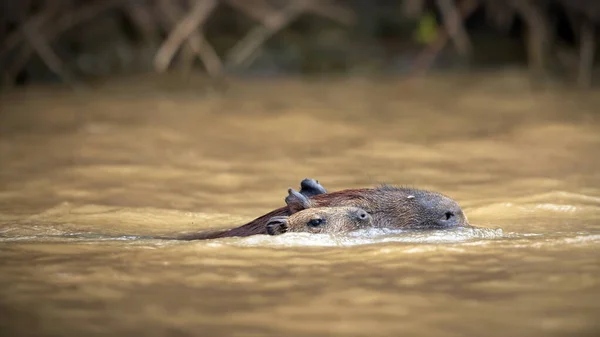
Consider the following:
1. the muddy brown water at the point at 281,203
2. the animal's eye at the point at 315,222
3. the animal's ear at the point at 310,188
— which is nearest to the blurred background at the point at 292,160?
the muddy brown water at the point at 281,203

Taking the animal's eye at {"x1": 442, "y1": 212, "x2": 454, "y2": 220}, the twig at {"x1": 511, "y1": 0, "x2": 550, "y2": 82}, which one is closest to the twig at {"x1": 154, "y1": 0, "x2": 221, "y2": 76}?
the twig at {"x1": 511, "y1": 0, "x2": 550, "y2": 82}

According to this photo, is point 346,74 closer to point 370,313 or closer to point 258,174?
point 258,174

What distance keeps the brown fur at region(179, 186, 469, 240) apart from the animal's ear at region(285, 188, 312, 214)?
56 mm

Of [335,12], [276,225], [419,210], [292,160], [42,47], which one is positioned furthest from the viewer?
[335,12]

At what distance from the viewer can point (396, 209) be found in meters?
5.98

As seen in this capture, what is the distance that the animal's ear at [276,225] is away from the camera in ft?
18.9

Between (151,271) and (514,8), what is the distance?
27.5 ft

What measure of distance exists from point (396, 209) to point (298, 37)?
778 centimetres

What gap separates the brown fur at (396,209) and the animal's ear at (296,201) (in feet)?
0.18

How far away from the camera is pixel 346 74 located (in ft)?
42.0

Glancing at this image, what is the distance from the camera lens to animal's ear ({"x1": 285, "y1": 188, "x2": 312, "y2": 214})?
5816mm

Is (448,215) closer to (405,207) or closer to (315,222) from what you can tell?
(405,207)

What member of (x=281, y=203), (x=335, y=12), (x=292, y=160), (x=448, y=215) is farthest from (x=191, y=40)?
(x=448, y=215)

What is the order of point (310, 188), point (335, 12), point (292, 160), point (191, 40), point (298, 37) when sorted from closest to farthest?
1. point (310, 188)
2. point (292, 160)
3. point (191, 40)
4. point (335, 12)
5. point (298, 37)
